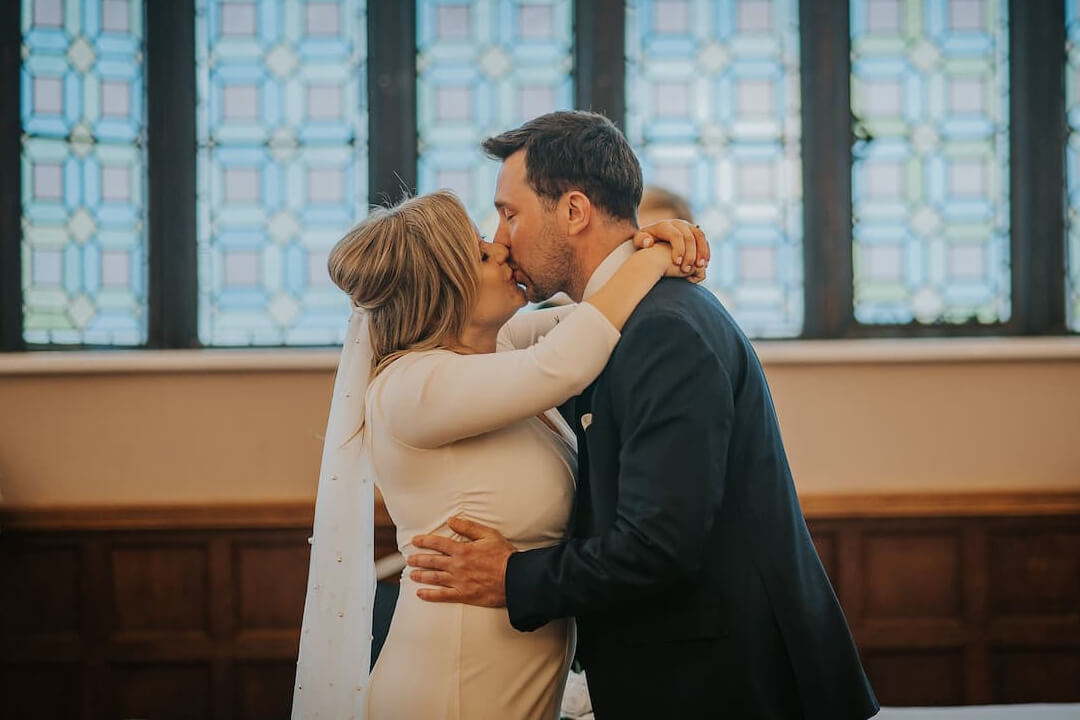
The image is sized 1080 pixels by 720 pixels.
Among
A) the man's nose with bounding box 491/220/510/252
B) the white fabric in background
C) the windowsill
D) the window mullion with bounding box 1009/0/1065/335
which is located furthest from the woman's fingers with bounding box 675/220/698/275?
the window mullion with bounding box 1009/0/1065/335

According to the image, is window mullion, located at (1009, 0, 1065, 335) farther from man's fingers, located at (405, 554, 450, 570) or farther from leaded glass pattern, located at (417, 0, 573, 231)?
man's fingers, located at (405, 554, 450, 570)

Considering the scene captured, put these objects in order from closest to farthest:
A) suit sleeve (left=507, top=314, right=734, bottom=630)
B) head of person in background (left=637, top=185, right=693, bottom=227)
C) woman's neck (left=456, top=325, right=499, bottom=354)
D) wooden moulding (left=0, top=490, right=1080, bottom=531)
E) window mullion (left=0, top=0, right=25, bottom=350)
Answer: suit sleeve (left=507, top=314, right=734, bottom=630), woman's neck (left=456, top=325, right=499, bottom=354), head of person in background (left=637, top=185, right=693, bottom=227), wooden moulding (left=0, top=490, right=1080, bottom=531), window mullion (left=0, top=0, right=25, bottom=350)

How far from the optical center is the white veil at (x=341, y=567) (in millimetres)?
2076

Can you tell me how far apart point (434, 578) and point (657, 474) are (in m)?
0.48

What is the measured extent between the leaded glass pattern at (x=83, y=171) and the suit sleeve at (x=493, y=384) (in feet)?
9.25

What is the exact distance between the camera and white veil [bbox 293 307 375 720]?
2076 mm

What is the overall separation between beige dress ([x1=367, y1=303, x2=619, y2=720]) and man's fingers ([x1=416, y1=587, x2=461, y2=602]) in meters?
0.02

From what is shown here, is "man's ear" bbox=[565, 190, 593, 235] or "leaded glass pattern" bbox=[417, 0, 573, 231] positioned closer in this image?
"man's ear" bbox=[565, 190, 593, 235]

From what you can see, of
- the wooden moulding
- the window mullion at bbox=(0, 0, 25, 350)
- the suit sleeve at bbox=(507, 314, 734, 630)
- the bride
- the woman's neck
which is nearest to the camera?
the suit sleeve at bbox=(507, 314, 734, 630)

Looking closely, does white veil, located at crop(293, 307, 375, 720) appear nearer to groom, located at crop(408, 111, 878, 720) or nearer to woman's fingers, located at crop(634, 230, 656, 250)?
groom, located at crop(408, 111, 878, 720)

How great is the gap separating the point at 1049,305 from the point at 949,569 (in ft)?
3.95

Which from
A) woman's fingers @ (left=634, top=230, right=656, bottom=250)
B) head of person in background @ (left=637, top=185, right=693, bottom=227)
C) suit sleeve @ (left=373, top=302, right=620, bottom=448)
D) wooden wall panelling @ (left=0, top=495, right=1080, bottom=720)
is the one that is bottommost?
wooden wall panelling @ (left=0, top=495, right=1080, bottom=720)

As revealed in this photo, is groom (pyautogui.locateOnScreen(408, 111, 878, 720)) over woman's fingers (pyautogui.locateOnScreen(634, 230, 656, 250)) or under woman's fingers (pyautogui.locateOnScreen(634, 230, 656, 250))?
under

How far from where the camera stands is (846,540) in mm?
4020
